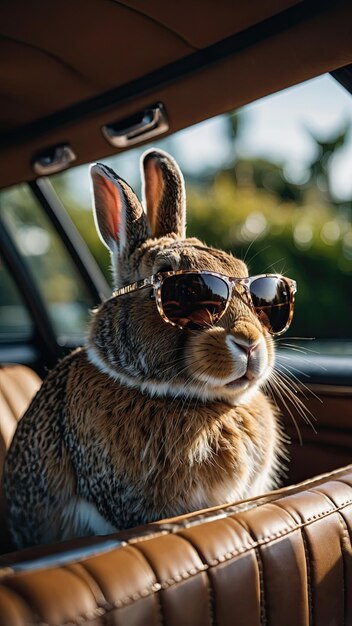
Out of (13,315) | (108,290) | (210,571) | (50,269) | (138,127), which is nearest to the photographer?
(210,571)

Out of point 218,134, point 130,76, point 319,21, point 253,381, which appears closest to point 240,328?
point 253,381

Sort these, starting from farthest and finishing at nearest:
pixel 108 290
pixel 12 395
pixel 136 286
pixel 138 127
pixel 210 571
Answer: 1. pixel 108 290
2. pixel 12 395
3. pixel 138 127
4. pixel 136 286
5. pixel 210 571

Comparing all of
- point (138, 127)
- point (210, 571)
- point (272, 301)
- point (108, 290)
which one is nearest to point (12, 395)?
point (108, 290)

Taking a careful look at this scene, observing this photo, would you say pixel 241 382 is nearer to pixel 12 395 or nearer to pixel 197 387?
pixel 197 387

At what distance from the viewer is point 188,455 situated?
3.86 feet

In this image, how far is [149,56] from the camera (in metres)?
1.68

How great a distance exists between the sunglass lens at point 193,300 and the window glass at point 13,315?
6.83ft

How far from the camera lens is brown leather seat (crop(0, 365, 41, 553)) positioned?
2.27 meters

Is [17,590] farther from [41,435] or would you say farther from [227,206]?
[227,206]

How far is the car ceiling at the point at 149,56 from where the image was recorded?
1.48 meters

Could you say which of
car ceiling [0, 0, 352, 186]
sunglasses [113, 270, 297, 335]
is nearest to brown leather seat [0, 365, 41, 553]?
car ceiling [0, 0, 352, 186]

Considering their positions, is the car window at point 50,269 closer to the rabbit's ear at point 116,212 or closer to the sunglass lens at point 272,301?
→ the rabbit's ear at point 116,212

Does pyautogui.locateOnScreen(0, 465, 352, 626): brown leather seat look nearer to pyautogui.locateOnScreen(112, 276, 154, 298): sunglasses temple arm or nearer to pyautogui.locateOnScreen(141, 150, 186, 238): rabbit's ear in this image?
pyautogui.locateOnScreen(112, 276, 154, 298): sunglasses temple arm

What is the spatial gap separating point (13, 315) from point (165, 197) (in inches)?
84.6
